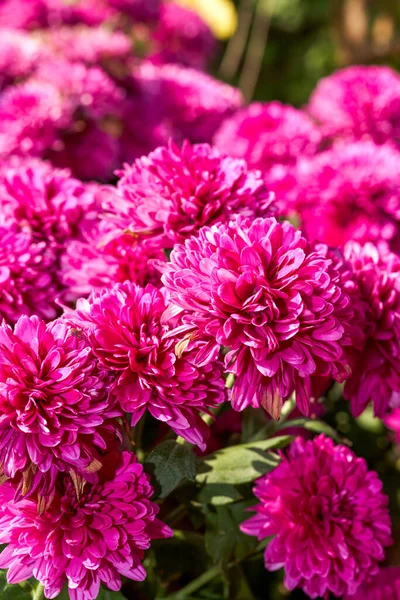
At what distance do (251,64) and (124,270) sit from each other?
3555 millimetres

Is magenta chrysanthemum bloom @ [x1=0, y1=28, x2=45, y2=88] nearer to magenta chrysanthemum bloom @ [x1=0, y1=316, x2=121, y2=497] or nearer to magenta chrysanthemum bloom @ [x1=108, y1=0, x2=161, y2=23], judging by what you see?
magenta chrysanthemum bloom @ [x1=108, y1=0, x2=161, y2=23]

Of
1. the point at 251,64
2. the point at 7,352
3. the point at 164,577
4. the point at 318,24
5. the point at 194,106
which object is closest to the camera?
the point at 7,352

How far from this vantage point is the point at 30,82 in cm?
139

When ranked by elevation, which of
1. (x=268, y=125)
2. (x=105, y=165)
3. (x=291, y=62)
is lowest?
(x=291, y=62)

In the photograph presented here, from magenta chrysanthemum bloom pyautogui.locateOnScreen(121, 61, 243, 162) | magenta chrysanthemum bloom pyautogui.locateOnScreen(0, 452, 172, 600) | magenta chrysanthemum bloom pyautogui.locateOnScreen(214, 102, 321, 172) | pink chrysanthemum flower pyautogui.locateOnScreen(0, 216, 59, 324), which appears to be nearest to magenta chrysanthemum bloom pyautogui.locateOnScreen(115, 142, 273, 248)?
pink chrysanthemum flower pyautogui.locateOnScreen(0, 216, 59, 324)

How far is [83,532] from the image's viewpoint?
0.64 m

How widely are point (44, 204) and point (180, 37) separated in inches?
48.9

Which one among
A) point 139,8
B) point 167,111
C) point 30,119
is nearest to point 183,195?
point 30,119

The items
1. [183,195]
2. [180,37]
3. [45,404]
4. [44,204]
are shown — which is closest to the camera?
[45,404]

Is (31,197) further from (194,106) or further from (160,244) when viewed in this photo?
(194,106)

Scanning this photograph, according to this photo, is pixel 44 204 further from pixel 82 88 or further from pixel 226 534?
pixel 82 88

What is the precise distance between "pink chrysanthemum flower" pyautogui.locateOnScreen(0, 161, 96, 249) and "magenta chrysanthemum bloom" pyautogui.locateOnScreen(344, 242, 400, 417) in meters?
0.30

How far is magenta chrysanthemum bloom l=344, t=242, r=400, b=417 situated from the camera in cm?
75

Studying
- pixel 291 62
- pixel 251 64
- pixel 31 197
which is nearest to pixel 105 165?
pixel 31 197
